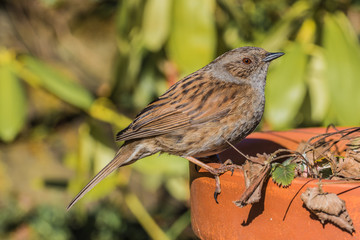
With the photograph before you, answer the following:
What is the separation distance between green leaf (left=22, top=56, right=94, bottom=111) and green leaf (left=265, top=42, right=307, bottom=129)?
4.25 ft

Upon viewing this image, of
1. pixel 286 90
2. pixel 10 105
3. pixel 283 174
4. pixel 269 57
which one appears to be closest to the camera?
pixel 283 174

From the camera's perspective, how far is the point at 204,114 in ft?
9.72

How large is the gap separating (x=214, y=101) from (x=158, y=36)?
0.83 m

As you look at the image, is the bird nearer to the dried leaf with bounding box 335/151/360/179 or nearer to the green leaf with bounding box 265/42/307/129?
the green leaf with bounding box 265/42/307/129

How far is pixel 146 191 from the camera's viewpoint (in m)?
6.42

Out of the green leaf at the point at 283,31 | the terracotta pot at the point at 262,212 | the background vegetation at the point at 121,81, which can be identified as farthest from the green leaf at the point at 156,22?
the terracotta pot at the point at 262,212

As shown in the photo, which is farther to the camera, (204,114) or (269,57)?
(269,57)

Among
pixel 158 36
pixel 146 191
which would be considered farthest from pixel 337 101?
pixel 146 191

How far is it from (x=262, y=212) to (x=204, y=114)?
1.05 m

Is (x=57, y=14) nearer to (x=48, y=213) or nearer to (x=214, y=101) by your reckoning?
(x=48, y=213)

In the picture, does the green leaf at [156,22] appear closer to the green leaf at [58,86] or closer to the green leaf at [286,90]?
the green leaf at [58,86]

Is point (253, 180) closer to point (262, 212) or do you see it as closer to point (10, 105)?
point (262, 212)

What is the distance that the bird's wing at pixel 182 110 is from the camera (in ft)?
9.76

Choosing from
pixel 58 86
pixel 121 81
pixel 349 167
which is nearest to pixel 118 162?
pixel 58 86
